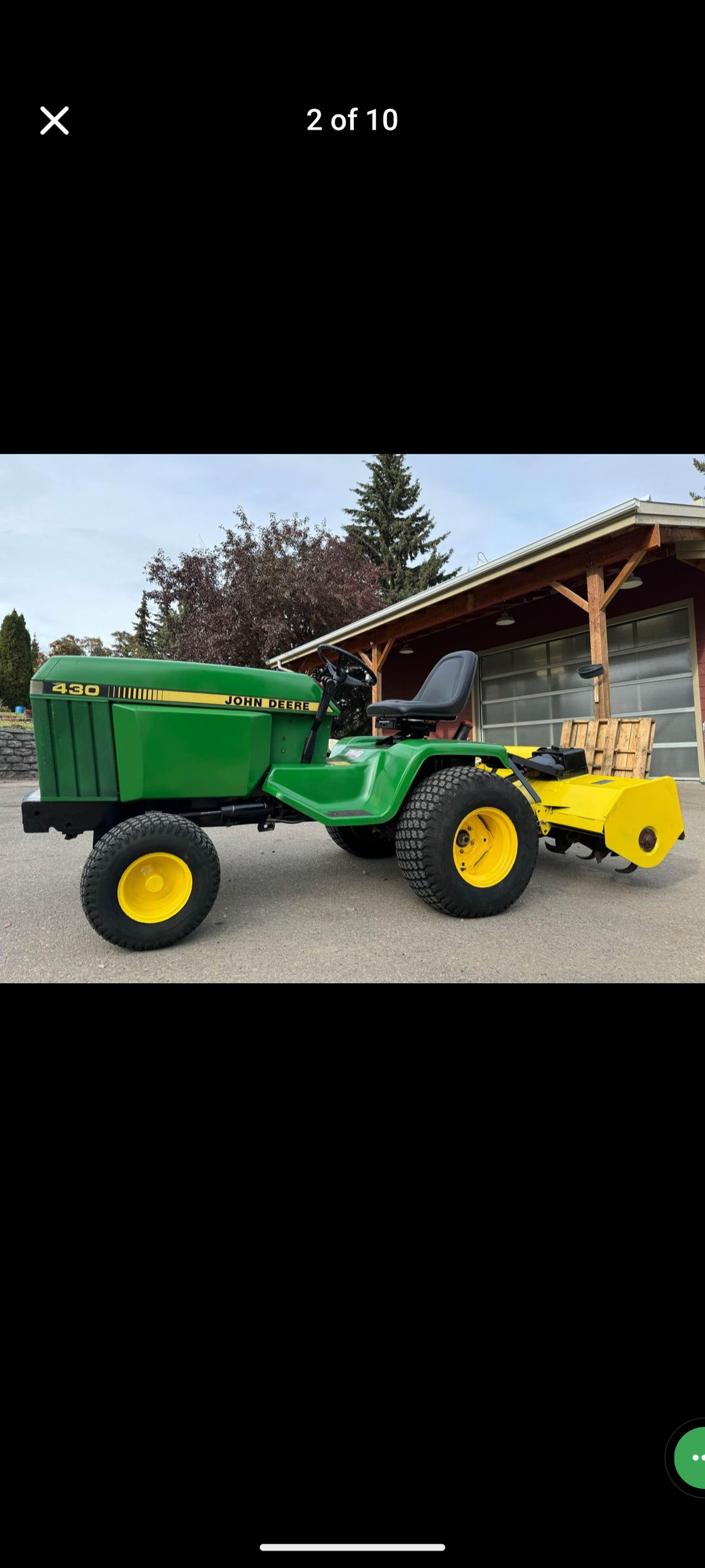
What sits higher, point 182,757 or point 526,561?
point 526,561

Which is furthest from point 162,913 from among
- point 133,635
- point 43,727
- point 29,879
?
point 133,635

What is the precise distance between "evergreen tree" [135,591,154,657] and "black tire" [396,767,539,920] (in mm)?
29786

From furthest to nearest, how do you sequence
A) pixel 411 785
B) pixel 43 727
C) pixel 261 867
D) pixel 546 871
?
pixel 261 867, pixel 546 871, pixel 411 785, pixel 43 727

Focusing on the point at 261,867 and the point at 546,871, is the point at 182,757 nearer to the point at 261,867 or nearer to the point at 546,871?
the point at 261,867

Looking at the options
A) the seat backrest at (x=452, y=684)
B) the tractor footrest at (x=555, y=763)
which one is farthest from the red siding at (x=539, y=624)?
the seat backrest at (x=452, y=684)

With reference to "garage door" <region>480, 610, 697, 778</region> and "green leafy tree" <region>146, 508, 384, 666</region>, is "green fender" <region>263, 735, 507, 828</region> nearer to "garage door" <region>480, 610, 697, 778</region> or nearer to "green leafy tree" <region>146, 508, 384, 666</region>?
"garage door" <region>480, 610, 697, 778</region>

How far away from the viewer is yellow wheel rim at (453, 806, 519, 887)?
262cm

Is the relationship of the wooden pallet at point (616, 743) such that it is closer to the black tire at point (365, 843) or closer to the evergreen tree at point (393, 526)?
the black tire at point (365, 843)

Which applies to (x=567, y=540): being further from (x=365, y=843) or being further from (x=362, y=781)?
(x=362, y=781)

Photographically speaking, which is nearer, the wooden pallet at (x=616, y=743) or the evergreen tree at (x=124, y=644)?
the wooden pallet at (x=616, y=743)

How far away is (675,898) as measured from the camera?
276 centimetres

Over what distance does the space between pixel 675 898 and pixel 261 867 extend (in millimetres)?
2284
